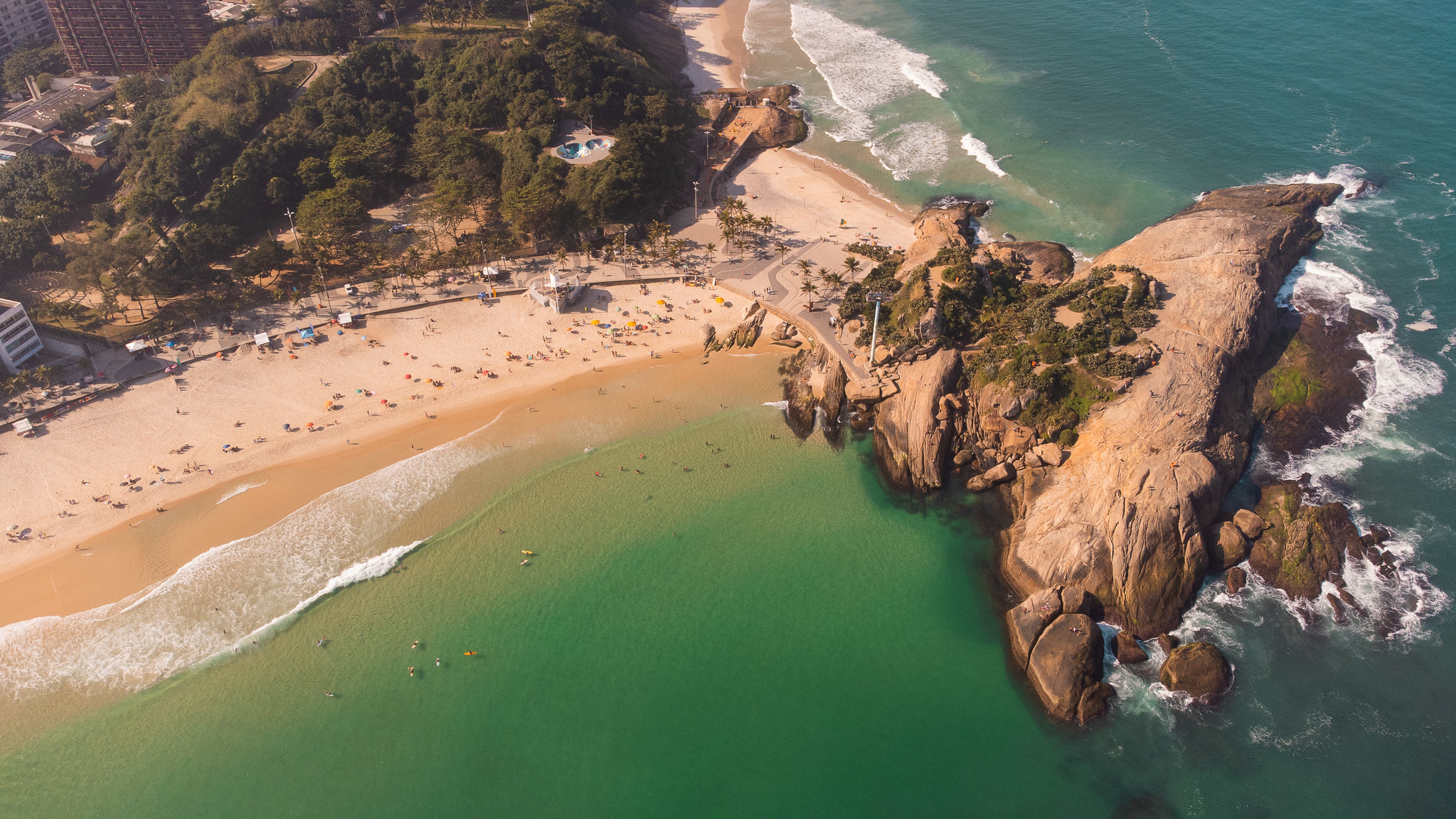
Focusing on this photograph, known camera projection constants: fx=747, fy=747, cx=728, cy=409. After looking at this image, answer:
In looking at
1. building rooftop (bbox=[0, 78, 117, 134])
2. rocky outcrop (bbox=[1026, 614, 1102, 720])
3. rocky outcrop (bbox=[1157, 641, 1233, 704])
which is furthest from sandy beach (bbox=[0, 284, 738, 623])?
building rooftop (bbox=[0, 78, 117, 134])

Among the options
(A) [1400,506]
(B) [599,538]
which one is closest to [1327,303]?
(A) [1400,506]

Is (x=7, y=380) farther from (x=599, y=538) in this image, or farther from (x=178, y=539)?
(x=599, y=538)

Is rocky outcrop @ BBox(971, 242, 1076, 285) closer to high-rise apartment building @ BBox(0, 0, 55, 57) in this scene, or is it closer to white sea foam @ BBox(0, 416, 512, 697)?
white sea foam @ BBox(0, 416, 512, 697)

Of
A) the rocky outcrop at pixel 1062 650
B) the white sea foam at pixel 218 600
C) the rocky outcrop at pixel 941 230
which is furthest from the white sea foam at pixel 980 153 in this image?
the white sea foam at pixel 218 600

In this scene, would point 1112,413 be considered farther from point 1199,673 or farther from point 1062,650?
point 1062,650

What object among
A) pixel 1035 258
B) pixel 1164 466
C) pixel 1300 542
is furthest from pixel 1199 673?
pixel 1035 258
